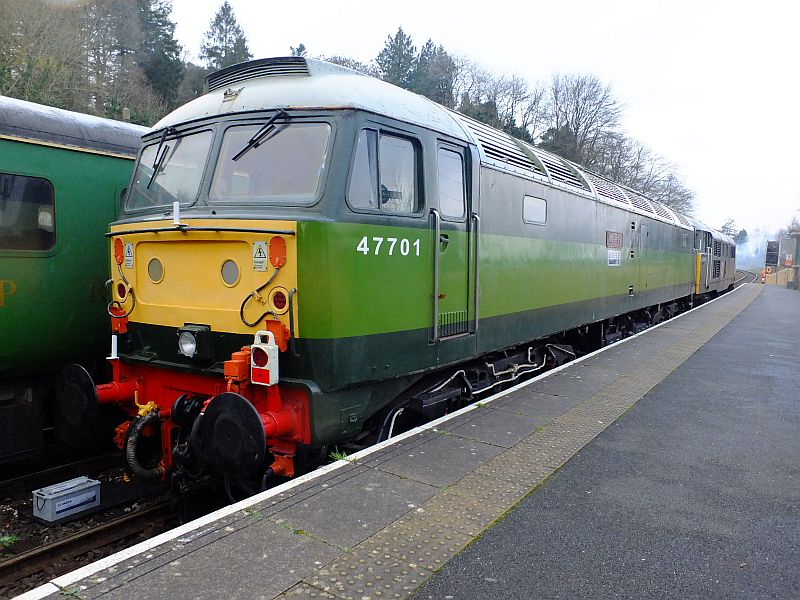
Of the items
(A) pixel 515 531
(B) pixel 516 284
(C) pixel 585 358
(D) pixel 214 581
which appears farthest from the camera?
(C) pixel 585 358

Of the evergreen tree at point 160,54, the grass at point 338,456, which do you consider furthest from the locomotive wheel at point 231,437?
the evergreen tree at point 160,54

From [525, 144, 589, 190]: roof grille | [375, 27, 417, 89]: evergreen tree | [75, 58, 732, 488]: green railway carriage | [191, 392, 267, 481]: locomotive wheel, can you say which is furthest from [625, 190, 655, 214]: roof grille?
[375, 27, 417, 89]: evergreen tree

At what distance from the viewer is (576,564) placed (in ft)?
10.5

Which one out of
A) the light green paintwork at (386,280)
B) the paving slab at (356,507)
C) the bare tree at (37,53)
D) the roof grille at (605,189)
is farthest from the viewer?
the bare tree at (37,53)

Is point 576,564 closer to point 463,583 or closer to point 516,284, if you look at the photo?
point 463,583

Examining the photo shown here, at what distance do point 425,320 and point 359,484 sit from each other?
153 cm

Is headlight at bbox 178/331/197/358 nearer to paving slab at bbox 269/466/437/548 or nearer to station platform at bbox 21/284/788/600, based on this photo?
station platform at bbox 21/284/788/600

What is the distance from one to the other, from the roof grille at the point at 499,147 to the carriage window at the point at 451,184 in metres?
0.71

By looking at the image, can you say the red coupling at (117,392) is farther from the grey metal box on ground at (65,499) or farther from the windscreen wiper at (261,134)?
the windscreen wiper at (261,134)

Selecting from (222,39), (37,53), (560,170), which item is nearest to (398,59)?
(222,39)

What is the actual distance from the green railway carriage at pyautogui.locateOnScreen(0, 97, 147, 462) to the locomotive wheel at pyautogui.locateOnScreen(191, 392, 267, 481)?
2.57 m

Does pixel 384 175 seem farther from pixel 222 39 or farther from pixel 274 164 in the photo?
pixel 222 39

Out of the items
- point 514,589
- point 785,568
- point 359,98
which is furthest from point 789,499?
point 359,98

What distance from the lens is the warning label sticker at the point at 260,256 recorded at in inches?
160
